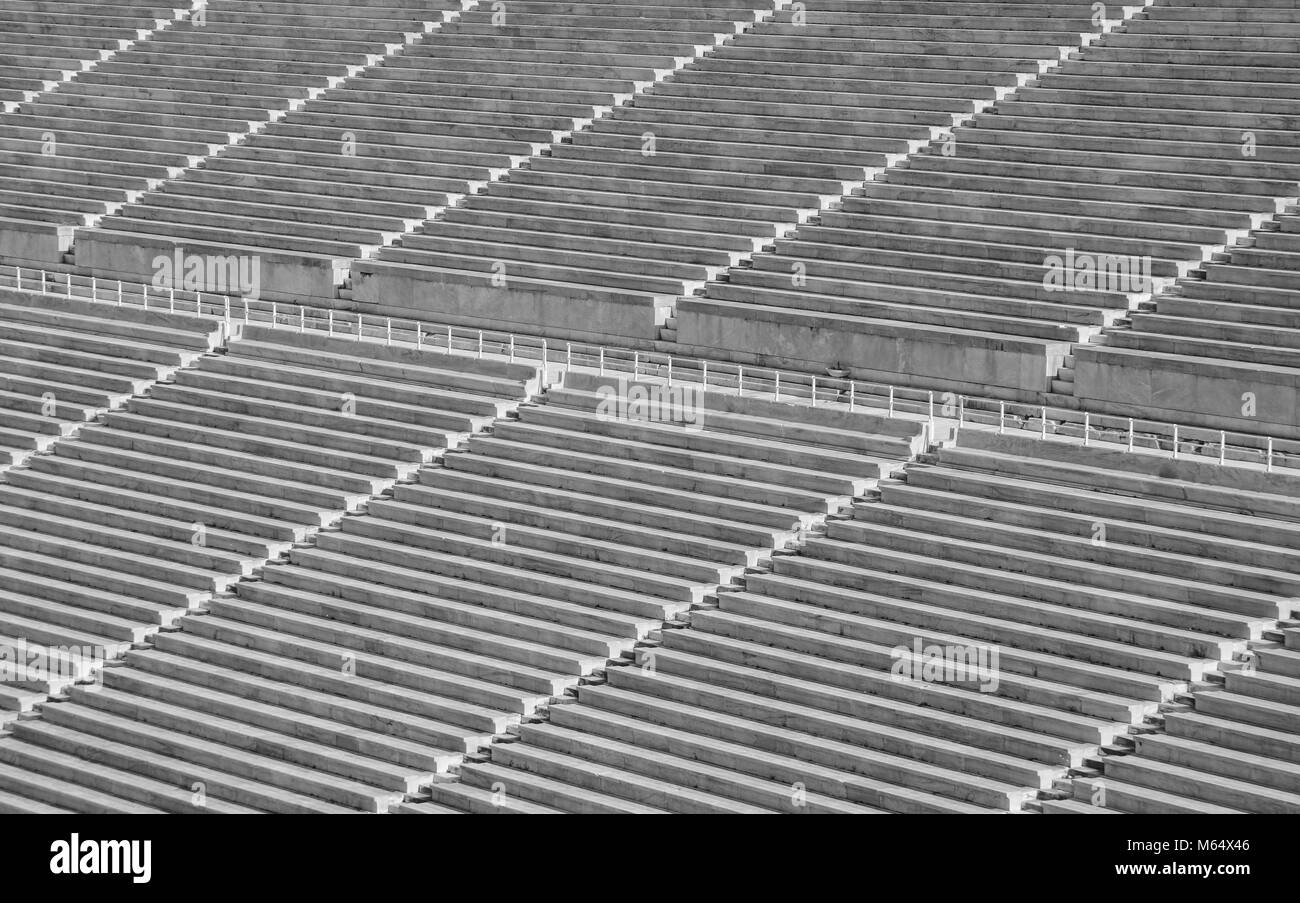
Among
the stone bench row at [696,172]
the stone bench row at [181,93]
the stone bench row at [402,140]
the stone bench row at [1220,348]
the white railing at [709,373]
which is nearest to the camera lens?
the white railing at [709,373]

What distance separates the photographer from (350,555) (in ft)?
80.3

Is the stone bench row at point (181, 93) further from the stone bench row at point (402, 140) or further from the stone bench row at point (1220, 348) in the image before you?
the stone bench row at point (1220, 348)

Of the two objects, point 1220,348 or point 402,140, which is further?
point 402,140

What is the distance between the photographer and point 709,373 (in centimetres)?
2662

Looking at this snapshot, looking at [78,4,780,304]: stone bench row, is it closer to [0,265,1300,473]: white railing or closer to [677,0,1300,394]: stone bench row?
[0,265,1300,473]: white railing

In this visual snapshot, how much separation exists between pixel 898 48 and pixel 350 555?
1298 cm

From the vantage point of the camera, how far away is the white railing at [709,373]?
22.5 meters

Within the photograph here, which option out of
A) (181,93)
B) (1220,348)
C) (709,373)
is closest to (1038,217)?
(1220,348)

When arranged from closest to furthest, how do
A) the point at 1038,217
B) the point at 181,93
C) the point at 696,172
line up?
the point at 1038,217, the point at 696,172, the point at 181,93

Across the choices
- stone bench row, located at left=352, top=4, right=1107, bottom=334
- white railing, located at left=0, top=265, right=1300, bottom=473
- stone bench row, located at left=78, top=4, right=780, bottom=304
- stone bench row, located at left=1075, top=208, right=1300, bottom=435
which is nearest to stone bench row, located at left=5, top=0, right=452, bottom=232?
stone bench row, located at left=78, top=4, right=780, bottom=304

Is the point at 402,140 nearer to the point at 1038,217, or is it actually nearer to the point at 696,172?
the point at 696,172

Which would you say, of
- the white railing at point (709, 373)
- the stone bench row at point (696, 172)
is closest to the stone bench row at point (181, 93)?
the white railing at point (709, 373)

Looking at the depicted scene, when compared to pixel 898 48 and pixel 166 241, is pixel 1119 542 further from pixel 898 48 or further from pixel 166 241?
pixel 166 241
